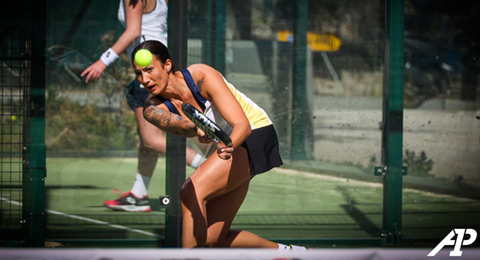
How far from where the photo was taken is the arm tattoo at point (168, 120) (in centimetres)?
408

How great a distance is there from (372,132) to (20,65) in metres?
2.98

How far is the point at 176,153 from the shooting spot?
539cm

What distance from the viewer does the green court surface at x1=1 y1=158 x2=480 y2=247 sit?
5.48m

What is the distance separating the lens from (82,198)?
5.53m

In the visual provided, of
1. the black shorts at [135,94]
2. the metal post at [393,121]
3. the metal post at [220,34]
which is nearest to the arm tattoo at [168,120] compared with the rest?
the black shorts at [135,94]

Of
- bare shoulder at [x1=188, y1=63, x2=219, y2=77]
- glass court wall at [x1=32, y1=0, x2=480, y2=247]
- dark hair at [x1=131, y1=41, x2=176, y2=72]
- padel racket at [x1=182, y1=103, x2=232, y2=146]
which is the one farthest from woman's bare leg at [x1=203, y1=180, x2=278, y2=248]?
glass court wall at [x1=32, y1=0, x2=480, y2=247]

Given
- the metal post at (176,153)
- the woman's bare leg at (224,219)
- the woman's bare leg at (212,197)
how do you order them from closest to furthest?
the woman's bare leg at (212,197) → the woman's bare leg at (224,219) → the metal post at (176,153)

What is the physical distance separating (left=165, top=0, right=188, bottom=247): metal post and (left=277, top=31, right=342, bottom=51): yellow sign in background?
34.2 inches

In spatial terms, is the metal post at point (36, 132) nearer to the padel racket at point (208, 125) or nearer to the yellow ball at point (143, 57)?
the yellow ball at point (143, 57)

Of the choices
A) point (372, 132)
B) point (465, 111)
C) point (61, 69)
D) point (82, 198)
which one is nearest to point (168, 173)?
point (82, 198)

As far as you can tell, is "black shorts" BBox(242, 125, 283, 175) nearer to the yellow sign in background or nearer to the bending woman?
the bending woman

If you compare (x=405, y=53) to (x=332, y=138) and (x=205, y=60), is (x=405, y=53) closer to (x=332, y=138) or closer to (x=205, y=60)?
(x=332, y=138)

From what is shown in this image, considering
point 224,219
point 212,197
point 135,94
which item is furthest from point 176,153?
point 212,197

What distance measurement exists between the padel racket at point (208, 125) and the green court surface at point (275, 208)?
1760mm
